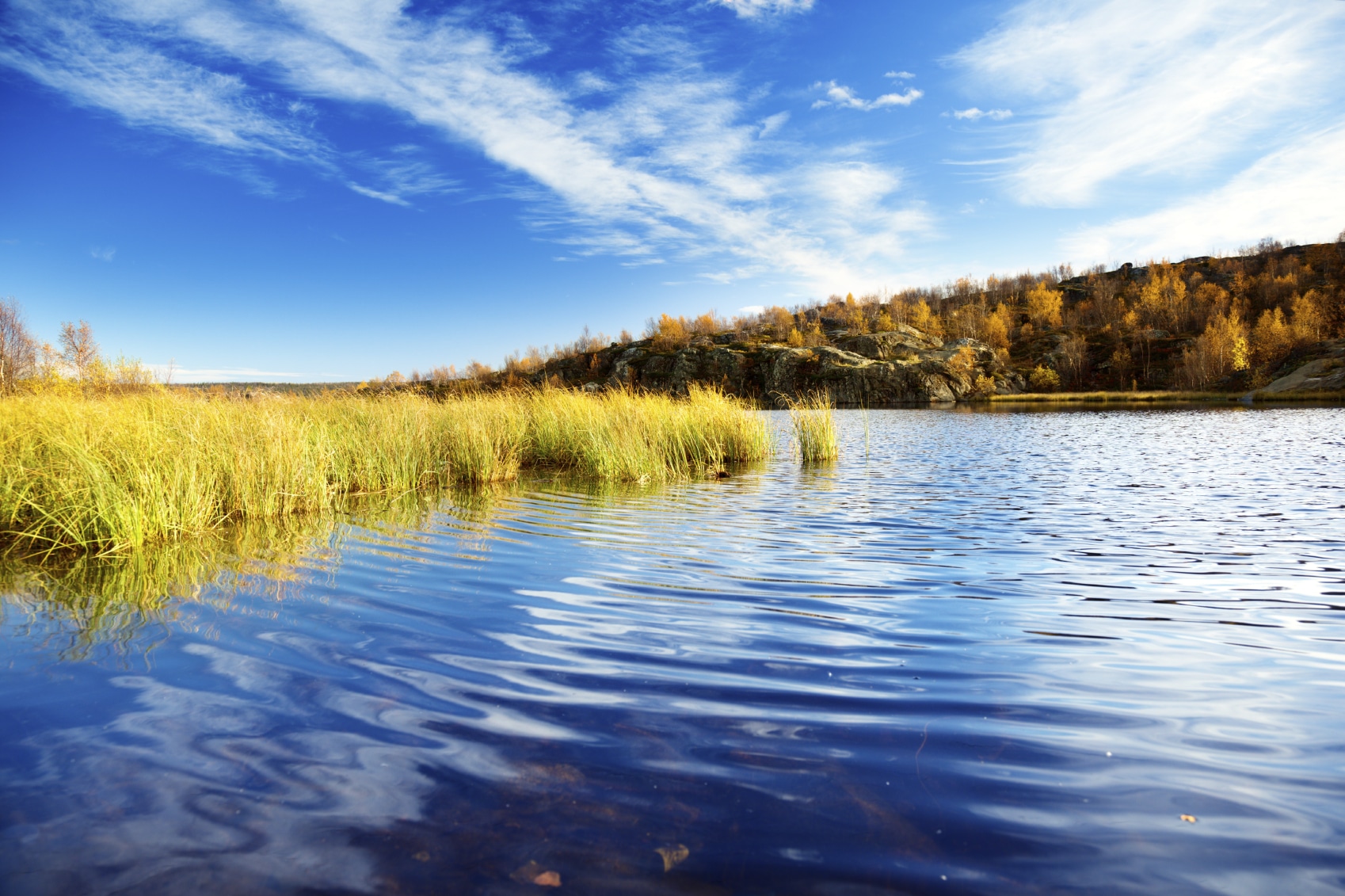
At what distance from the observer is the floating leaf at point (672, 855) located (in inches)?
77.7

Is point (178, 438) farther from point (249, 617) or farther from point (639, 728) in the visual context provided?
point (639, 728)

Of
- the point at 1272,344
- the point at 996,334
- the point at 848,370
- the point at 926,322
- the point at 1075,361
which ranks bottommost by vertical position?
the point at 848,370

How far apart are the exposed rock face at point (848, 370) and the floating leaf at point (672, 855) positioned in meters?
58.1

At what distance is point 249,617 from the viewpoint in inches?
181

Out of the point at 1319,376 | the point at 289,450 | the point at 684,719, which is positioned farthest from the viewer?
the point at 1319,376

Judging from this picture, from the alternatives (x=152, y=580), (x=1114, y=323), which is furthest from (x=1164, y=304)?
(x=152, y=580)

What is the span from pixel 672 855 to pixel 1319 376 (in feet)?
249

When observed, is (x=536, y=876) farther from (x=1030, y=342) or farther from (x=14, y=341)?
(x=1030, y=342)

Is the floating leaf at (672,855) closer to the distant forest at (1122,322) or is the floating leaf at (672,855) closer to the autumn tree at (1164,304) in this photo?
the distant forest at (1122,322)

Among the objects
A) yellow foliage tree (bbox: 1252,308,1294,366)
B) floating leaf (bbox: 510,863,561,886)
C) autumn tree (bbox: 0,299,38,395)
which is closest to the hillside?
yellow foliage tree (bbox: 1252,308,1294,366)

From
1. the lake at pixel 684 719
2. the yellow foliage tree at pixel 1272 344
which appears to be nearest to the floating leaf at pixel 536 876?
the lake at pixel 684 719

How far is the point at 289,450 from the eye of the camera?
9.27 meters

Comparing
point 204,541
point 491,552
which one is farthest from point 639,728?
point 204,541

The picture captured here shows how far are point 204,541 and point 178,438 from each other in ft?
6.06
